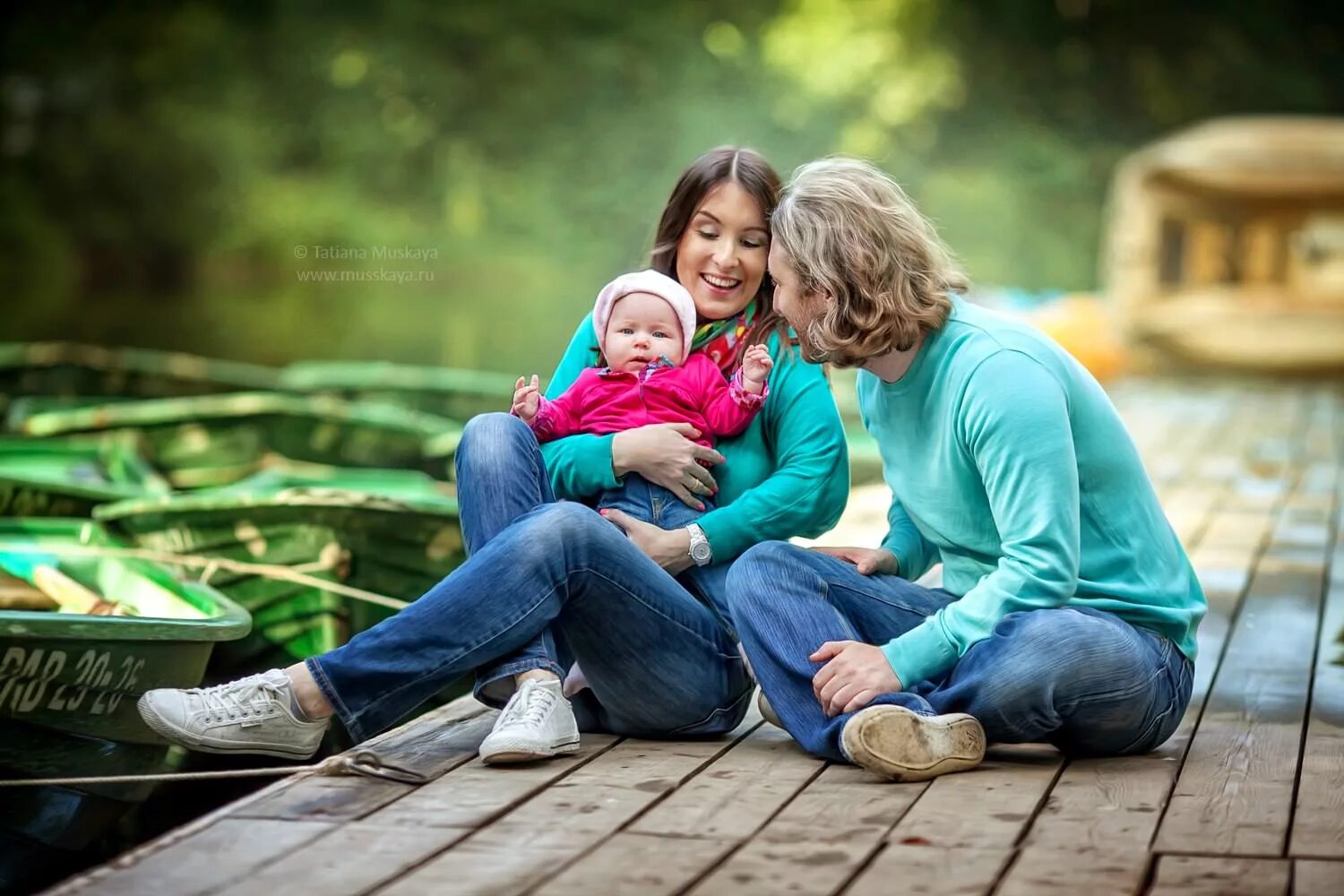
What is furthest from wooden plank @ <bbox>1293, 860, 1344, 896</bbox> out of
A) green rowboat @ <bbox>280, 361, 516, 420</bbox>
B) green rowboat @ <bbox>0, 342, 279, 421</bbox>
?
green rowboat @ <bbox>0, 342, 279, 421</bbox>

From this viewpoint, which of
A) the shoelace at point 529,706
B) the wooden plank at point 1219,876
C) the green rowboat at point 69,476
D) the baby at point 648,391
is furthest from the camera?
the green rowboat at point 69,476

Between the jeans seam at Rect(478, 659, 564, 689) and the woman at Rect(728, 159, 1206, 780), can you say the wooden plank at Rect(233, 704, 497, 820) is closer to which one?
the jeans seam at Rect(478, 659, 564, 689)

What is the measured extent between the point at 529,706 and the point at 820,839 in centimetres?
51

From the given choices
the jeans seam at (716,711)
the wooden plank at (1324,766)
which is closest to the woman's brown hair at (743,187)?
the jeans seam at (716,711)

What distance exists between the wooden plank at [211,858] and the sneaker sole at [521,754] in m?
0.31

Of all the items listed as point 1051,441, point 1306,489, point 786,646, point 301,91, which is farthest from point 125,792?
point 301,91

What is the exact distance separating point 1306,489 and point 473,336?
10251mm

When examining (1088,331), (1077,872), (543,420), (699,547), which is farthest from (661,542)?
(1088,331)

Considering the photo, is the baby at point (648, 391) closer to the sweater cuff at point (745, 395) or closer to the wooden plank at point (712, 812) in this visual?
the sweater cuff at point (745, 395)

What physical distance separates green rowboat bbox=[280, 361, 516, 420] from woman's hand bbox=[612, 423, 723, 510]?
5.50 m

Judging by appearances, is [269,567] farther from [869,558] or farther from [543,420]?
[869,558]

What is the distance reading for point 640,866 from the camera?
195 centimetres

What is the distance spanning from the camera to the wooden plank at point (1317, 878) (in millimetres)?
1845

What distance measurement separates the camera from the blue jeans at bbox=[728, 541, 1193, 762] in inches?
89.0
